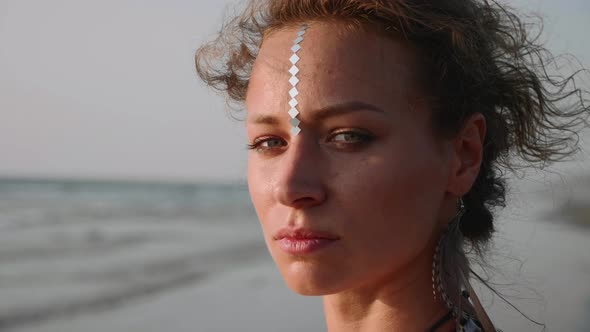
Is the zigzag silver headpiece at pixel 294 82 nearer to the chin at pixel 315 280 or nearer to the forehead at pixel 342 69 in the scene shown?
the forehead at pixel 342 69

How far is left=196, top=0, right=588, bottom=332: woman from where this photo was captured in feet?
6.14

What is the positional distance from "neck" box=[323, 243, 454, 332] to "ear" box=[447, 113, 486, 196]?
0.22 meters

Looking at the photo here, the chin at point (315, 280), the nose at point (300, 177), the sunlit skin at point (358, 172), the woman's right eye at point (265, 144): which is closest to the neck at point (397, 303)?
the sunlit skin at point (358, 172)

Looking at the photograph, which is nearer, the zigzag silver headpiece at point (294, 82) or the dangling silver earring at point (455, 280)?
the zigzag silver headpiece at point (294, 82)

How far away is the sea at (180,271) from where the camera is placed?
3.15m

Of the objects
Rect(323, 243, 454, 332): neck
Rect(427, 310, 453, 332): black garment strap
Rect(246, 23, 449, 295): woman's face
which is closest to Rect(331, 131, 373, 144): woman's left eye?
Rect(246, 23, 449, 295): woman's face

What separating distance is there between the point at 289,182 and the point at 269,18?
28.0 inches

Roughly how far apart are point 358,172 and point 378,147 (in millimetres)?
98

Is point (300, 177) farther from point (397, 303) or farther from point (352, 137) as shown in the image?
point (397, 303)

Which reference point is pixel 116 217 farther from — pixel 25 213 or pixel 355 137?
pixel 355 137

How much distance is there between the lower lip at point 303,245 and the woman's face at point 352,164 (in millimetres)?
10

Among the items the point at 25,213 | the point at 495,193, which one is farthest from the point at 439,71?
the point at 25,213

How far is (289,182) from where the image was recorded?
1857 mm

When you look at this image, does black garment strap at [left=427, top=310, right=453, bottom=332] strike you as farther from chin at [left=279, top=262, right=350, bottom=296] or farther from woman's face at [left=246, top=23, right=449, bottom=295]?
chin at [left=279, top=262, right=350, bottom=296]
